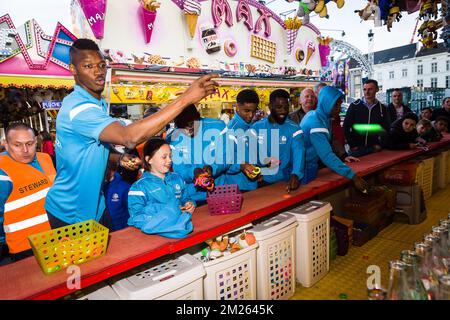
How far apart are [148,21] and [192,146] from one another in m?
7.58

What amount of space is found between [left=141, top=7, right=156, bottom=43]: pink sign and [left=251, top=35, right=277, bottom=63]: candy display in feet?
16.7

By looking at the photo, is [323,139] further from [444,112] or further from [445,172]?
[444,112]

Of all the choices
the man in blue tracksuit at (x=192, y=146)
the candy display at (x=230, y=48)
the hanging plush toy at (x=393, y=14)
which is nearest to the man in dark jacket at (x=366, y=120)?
the hanging plush toy at (x=393, y=14)

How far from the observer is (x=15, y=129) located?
2.95 metres

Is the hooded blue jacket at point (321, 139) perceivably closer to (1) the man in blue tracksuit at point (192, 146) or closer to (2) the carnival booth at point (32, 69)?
(1) the man in blue tracksuit at point (192, 146)

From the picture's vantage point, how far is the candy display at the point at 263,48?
1295 cm

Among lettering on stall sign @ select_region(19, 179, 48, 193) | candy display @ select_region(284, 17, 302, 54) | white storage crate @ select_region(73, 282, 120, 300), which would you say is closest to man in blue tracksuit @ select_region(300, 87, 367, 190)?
white storage crate @ select_region(73, 282, 120, 300)

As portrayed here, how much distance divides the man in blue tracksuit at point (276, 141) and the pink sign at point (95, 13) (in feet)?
21.5

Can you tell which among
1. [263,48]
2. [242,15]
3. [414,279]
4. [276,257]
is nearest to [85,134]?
[276,257]

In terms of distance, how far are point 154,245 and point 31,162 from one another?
1.99 m

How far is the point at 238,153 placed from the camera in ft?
11.8

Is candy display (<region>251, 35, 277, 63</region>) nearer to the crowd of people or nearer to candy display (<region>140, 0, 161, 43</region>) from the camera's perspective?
candy display (<region>140, 0, 161, 43</region>)

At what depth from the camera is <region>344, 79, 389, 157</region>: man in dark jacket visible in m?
5.52

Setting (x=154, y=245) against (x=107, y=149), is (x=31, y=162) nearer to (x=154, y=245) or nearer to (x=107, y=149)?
(x=107, y=149)
